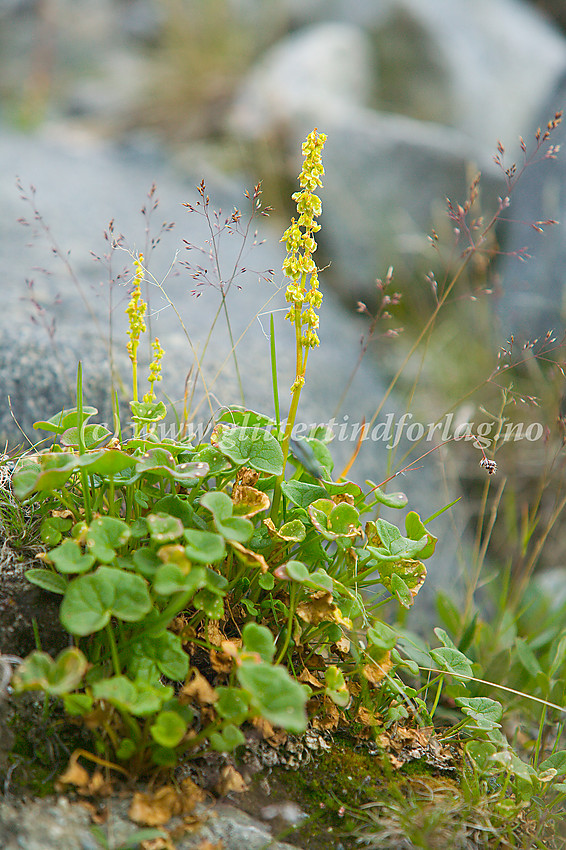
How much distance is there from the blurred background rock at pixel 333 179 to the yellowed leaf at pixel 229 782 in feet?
3.94

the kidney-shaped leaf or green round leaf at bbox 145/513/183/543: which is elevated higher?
green round leaf at bbox 145/513/183/543

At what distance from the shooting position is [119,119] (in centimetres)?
527

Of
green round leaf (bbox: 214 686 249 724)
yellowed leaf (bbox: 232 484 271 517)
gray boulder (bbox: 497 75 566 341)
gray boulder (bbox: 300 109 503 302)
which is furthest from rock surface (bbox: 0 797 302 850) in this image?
gray boulder (bbox: 300 109 503 302)

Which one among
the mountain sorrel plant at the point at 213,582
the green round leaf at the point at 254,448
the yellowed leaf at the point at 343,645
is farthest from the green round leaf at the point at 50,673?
the yellowed leaf at the point at 343,645

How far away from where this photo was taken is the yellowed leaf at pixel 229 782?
1.01 meters

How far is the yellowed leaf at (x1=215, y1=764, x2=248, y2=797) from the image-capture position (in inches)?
39.6

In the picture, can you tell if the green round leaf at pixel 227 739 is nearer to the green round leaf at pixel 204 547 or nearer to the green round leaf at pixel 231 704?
the green round leaf at pixel 231 704

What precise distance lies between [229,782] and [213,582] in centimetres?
35

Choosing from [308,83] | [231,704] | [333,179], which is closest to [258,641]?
[231,704]

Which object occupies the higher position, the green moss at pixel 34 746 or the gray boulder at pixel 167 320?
the gray boulder at pixel 167 320

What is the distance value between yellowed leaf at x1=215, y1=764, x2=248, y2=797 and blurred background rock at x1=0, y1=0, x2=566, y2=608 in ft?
3.94

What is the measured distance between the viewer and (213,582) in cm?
104

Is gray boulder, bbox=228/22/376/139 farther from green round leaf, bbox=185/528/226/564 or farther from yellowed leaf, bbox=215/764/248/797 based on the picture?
yellowed leaf, bbox=215/764/248/797

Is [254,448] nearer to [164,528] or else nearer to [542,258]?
[164,528]
